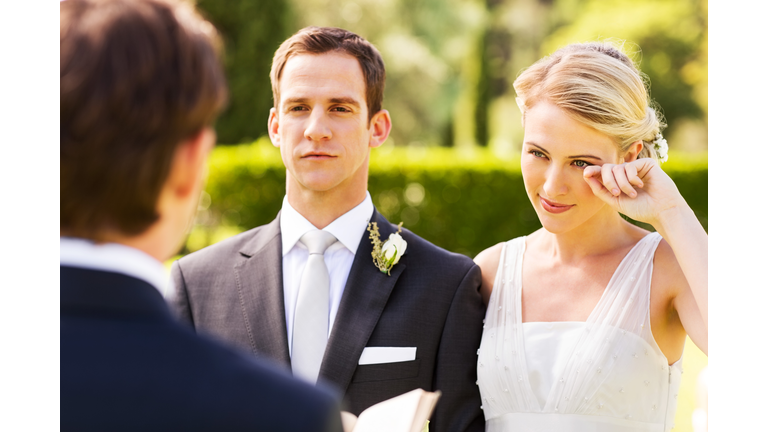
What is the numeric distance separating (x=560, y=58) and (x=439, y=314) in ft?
4.42

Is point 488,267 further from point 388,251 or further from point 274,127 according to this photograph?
point 274,127

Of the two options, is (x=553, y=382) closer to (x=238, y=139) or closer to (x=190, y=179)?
(x=190, y=179)

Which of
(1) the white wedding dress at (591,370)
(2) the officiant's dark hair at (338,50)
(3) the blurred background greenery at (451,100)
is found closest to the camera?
(1) the white wedding dress at (591,370)

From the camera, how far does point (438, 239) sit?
10.9m

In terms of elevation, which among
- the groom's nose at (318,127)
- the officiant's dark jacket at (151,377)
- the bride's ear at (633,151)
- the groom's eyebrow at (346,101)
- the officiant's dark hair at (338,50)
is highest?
the officiant's dark hair at (338,50)

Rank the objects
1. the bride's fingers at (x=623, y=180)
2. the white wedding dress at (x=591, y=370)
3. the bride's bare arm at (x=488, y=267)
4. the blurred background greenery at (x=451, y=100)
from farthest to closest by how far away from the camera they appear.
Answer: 1. the blurred background greenery at (x=451, y=100)
2. the bride's bare arm at (x=488, y=267)
3. the white wedding dress at (x=591, y=370)
4. the bride's fingers at (x=623, y=180)

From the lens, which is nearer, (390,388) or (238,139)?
(390,388)

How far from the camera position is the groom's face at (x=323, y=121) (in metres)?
2.93

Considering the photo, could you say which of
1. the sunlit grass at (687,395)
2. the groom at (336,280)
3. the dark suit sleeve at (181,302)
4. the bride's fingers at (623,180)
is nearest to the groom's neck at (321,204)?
the groom at (336,280)

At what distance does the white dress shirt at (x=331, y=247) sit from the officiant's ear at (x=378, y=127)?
0.37 metres

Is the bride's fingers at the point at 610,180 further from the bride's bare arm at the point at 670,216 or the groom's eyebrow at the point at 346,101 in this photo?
the groom's eyebrow at the point at 346,101
